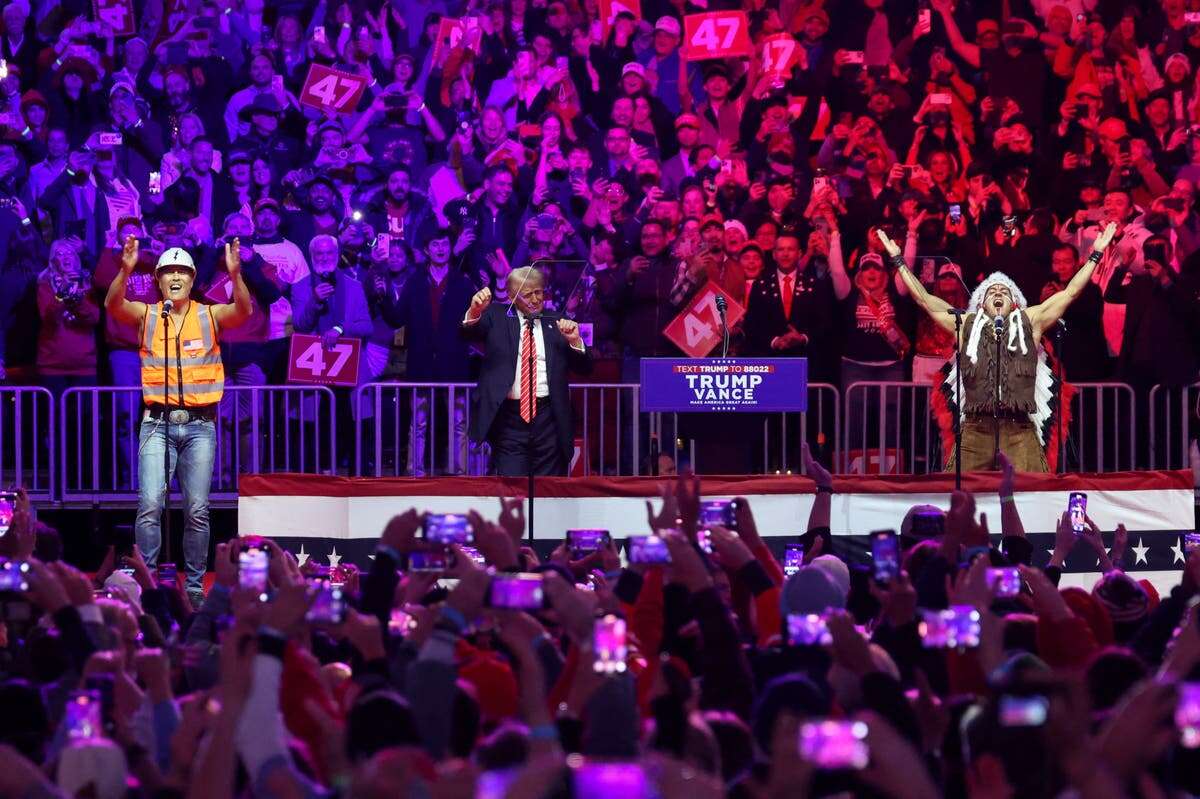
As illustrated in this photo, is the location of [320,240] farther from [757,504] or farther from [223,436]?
[757,504]

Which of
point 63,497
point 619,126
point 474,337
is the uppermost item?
point 619,126

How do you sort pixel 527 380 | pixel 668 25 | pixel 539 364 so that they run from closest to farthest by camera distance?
pixel 527 380 < pixel 539 364 < pixel 668 25

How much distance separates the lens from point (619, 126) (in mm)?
15281

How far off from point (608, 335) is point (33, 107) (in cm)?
486

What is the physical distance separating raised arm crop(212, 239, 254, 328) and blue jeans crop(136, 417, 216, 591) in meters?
0.66

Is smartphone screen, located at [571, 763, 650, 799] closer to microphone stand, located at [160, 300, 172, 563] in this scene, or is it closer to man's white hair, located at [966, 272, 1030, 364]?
microphone stand, located at [160, 300, 172, 563]

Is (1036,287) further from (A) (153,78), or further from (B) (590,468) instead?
(A) (153,78)

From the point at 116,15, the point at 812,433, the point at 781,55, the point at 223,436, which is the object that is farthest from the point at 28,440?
the point at 781,55

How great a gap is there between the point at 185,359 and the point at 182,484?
2.57 feet

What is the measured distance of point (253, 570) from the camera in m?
5.88

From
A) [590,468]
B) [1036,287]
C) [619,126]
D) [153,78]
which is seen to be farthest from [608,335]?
[153,78]

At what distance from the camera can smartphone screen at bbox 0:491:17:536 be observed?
775 centimetres

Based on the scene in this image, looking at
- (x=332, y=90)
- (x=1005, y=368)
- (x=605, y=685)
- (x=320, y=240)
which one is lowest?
(x=605, y=685)

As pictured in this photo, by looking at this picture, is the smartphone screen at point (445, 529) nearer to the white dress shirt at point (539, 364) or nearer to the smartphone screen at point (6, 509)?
the smartphone screen at point (6, 509)
